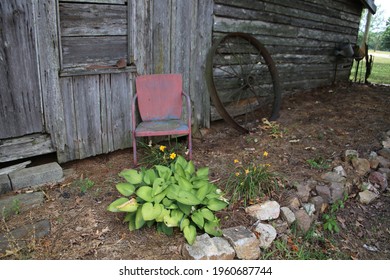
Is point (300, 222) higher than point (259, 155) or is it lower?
lower

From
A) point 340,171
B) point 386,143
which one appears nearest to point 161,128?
point 340,171

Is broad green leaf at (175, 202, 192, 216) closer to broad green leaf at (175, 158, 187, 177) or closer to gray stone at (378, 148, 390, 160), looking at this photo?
broad green leaf at (175, 158, 187, 177)

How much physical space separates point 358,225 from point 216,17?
3.05m

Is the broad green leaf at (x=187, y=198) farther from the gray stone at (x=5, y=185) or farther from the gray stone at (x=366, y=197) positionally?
the gray stone at (x=366, y=197)

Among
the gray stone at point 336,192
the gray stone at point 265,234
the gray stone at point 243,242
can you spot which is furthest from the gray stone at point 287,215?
the gray stone at point 336,192

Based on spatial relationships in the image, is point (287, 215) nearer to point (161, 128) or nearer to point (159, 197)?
point (159, 197)

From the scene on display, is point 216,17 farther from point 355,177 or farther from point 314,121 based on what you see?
point 355,177

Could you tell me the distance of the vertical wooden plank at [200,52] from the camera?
13.8 ft

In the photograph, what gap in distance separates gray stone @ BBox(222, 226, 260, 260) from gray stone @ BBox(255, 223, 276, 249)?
0.11m

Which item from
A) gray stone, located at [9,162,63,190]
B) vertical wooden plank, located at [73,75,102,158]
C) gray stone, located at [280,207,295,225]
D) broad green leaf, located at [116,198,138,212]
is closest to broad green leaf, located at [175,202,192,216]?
broad green leaf, located at [116,198,138,212]

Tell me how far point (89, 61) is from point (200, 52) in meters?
1.52

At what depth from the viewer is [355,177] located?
12.3ft

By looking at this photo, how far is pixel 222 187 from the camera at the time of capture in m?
3.19
